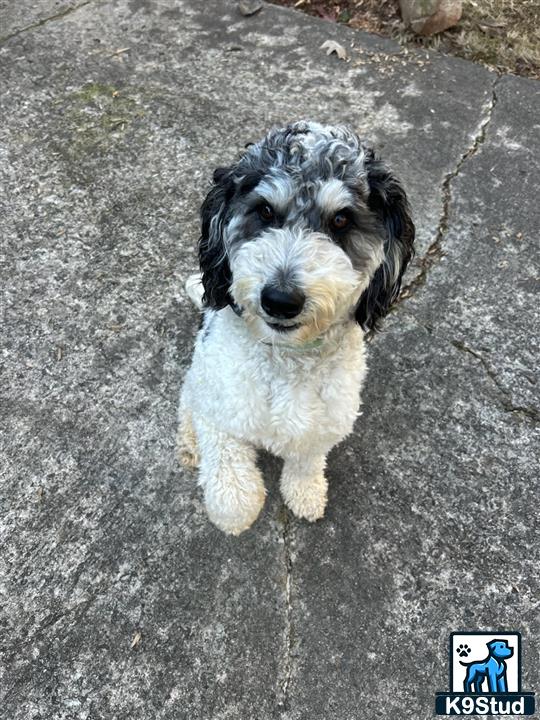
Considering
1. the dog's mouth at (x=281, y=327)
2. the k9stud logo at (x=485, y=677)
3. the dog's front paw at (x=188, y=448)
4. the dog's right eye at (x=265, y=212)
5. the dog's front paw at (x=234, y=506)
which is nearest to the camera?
the dog's mouth at (x=281, y=327)

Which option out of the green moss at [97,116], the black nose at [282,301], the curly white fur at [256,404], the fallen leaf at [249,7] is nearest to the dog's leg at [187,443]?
the curly white fur at [256,404]

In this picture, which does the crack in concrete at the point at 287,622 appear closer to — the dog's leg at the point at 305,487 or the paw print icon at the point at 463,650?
the dog's leg at the point at 305,487

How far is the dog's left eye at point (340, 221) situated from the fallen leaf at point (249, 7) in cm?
440

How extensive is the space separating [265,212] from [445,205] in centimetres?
239

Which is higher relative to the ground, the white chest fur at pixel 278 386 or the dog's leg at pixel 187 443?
the white chest fur at pixel 278 386

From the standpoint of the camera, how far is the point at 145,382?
3105mm

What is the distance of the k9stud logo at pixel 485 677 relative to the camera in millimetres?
2260

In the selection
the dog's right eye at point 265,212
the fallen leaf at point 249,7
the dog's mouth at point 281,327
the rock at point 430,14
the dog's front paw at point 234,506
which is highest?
the fallen leaf at point 249,7

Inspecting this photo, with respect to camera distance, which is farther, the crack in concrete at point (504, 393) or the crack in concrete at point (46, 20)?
the crack in concrete at point (46, 20)

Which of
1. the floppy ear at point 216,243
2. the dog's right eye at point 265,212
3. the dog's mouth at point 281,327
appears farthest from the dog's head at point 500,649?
the dog's right eye at point 265,212

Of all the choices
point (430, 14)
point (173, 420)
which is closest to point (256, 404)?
point (173, 420)

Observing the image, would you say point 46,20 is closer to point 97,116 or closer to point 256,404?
point 97,116

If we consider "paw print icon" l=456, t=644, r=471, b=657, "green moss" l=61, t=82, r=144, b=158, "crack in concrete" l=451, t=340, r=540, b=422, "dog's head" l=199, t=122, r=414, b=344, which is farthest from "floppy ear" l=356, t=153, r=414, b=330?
"green moss" l=61, t=82, r=144, b=158

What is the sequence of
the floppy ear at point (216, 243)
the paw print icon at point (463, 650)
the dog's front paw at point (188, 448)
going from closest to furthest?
the floppy ear at point (216, 243)
the paw print icon at point (463, 650)
the dog's front paw at point (188, 448)
